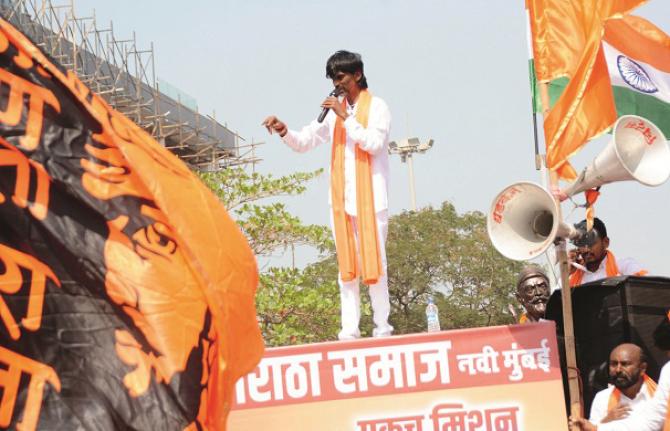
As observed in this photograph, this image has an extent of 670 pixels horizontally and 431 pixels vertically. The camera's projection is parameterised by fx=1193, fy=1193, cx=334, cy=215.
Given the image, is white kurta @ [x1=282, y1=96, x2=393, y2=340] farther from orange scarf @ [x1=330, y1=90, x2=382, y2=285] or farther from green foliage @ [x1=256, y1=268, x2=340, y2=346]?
green foliage @ [x1=256, y1=268, x2=340, y2=346]

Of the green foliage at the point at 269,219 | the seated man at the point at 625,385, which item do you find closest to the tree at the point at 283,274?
the green foliage at the point at 269,219

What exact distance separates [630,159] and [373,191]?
156cm

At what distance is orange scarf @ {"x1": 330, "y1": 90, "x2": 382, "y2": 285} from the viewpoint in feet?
23.1

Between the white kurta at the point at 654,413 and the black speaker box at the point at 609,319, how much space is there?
0.64 metres

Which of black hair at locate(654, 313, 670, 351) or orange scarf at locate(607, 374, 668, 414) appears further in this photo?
black hair at locate(654, 313, 670, 351)

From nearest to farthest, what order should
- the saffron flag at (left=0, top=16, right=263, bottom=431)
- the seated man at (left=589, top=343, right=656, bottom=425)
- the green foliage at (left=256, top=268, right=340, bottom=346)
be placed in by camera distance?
the saffron flag at (left=0, top=16, right=263, bottom=431) < the seated man at (left=589, top=343, right=656, bottom=425) < the green foliage at (left=256, top=268, right=340, bottom=346)

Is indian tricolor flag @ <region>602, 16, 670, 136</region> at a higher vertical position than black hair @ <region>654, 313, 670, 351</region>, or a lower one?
higher

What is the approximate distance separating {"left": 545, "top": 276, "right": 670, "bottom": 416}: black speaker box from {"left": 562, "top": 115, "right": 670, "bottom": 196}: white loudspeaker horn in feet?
1.80

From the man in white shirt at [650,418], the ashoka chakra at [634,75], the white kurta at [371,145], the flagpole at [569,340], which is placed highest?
the ashoka chakra at [634,75]

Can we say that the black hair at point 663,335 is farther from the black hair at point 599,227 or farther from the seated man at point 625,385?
the black hair at point 599,227

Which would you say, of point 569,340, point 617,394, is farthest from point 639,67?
point 617,394

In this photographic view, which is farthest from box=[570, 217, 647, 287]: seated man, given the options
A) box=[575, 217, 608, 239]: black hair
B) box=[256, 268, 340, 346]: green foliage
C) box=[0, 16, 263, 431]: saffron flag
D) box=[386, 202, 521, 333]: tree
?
box=[386, 202, 521, 333]: tree

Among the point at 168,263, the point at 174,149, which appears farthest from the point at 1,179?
the point at 174,149

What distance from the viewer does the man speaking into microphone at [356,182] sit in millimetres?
7062
